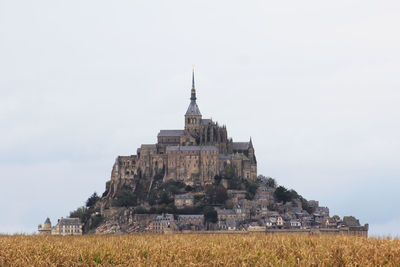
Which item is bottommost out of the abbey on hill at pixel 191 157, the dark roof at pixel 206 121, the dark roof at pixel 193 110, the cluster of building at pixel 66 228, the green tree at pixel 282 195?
the cluster of building at pixel 66 228

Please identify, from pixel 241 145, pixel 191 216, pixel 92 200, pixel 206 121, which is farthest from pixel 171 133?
pixel 191 216

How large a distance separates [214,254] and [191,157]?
83428 millimetres

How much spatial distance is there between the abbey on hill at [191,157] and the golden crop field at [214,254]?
78.8 metres

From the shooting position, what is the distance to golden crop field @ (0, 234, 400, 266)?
28828 mm

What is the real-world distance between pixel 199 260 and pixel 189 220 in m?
71.8

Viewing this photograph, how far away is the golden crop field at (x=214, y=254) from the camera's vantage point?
28.8 metres

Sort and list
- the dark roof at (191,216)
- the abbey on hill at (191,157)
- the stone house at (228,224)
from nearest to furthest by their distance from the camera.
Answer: the stone house at (228,224), the dark roof at (191,216), the abbey on hill at (191,157)

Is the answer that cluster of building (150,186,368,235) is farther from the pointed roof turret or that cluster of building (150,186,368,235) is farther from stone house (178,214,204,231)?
the pointed roof turret


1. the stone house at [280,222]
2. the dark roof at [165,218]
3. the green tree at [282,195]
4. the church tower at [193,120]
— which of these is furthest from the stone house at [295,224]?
the church tower at [193,120]

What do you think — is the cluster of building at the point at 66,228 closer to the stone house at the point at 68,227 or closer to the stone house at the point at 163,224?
the stone house at the point at 68,227

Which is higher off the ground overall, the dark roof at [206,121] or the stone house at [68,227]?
the dark roof at [206,121]

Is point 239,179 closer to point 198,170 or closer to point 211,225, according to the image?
point 198,170

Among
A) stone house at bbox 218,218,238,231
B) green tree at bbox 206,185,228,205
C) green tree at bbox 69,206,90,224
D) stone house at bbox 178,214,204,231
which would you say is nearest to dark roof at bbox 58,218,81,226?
green tree at bbox 69,206,90,224

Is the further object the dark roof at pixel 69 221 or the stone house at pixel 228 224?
the dark roof at pixel 69 221
